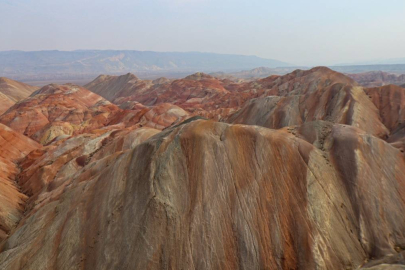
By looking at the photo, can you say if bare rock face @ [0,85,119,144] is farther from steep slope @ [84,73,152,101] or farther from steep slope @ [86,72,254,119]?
steep slope @ [84,73,152,101]

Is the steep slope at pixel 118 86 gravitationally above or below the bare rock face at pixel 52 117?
below

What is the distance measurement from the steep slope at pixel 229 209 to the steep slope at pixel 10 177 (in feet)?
24.8

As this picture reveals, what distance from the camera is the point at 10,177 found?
40.7 metres

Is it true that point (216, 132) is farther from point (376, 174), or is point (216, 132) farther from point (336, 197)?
point (376, 174)

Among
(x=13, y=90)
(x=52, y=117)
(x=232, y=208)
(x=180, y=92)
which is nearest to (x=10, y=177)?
(x=232, y=208)

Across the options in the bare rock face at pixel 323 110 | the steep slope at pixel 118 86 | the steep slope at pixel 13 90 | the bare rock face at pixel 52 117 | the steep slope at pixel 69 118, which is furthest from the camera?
the steep slope at pixel 118 86

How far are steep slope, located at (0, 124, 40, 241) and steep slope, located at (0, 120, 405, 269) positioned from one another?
756 centimetres

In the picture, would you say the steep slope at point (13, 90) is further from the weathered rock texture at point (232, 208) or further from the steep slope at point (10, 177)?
the weathered rock texture at point (232, 208)

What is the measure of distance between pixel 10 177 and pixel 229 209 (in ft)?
130

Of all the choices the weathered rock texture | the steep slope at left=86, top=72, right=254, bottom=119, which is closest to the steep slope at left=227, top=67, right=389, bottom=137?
the weathered rock texture

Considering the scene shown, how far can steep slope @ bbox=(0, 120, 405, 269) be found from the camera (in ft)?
51.0

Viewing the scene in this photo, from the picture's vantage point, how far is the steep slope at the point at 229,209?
51.0 ft

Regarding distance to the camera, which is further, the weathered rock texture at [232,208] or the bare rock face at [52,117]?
the bare rock face at [52,117]

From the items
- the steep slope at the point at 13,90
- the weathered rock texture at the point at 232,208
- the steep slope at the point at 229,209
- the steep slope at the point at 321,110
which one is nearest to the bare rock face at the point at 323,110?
the steep slope at the point at 321,110
